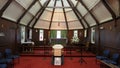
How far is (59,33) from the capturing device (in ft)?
56.0

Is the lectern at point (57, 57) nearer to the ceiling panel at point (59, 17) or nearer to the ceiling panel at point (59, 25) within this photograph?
the ceiling panel at point (59, 17)

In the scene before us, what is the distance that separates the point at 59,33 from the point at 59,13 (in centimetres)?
298

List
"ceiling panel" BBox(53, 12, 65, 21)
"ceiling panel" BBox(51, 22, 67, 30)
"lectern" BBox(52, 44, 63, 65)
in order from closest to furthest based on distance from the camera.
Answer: "lectern" BBox(52, 44, 63, 65)
"ceiling panel" BBox(53, 12, 65, 21)
"ceiling panel" BBox(51, 22, 67, 30)

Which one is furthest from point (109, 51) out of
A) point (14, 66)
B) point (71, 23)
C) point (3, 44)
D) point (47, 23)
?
point (47, 23)

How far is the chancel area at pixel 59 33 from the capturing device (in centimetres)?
738

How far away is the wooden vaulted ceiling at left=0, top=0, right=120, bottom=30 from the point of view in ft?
28.0

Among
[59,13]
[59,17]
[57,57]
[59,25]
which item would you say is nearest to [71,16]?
[59,13]

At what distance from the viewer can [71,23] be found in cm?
1553

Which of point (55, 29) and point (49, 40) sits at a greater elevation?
point (55, 29)

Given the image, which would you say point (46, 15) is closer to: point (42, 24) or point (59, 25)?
point (42, 24)

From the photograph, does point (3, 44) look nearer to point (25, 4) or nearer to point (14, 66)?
point (14, 66)

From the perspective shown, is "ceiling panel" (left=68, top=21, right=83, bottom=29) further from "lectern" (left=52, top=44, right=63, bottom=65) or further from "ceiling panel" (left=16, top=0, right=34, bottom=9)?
"lectern" (left=52, top=44, right=63, bottom=65)

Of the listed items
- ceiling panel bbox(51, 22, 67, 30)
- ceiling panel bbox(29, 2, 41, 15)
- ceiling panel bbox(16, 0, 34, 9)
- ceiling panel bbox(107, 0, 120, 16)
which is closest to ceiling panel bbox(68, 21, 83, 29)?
ceiling panel bbox(51, 22, 67, 30)

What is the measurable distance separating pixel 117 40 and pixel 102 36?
259 centimetres
